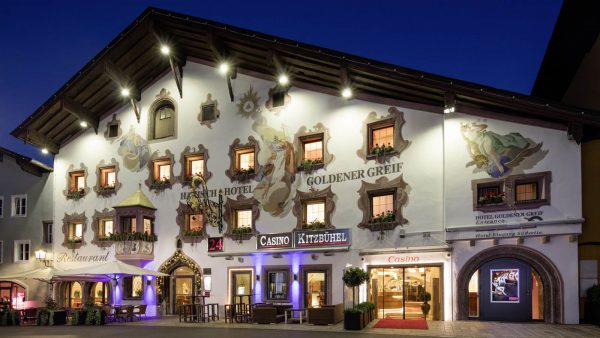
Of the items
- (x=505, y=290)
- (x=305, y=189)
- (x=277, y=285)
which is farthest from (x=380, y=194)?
(x=277, y=285)

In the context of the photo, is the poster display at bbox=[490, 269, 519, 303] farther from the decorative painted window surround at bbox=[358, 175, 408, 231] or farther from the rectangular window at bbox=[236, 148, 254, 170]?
the rectangular window at bbox=[236, 148, 254, 170]

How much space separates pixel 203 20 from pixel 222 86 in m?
3.41

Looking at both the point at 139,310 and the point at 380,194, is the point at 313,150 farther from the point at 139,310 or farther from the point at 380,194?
the point at 139,310

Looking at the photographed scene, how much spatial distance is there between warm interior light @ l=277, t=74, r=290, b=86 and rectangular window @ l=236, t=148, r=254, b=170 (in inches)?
128

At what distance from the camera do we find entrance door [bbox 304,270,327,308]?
22.7 metres

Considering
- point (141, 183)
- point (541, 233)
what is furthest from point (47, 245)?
point (541, 233)

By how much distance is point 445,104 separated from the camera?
2017 centimetres

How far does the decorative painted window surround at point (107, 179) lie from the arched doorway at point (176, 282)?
5.01 metres

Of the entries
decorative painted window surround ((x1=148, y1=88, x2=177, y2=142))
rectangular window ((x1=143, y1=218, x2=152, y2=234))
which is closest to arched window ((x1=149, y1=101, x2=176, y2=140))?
decorative painted window surround ((x1=148, y1=88, x2=177, y2=142))

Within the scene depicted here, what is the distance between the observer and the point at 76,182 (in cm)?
2983

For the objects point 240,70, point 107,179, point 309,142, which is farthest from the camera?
point 107,179

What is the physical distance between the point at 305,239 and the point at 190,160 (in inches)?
296

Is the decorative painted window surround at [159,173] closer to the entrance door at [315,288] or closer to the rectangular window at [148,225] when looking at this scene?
the rectangular window at [148,225]

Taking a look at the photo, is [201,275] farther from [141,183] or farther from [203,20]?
[203,20]
